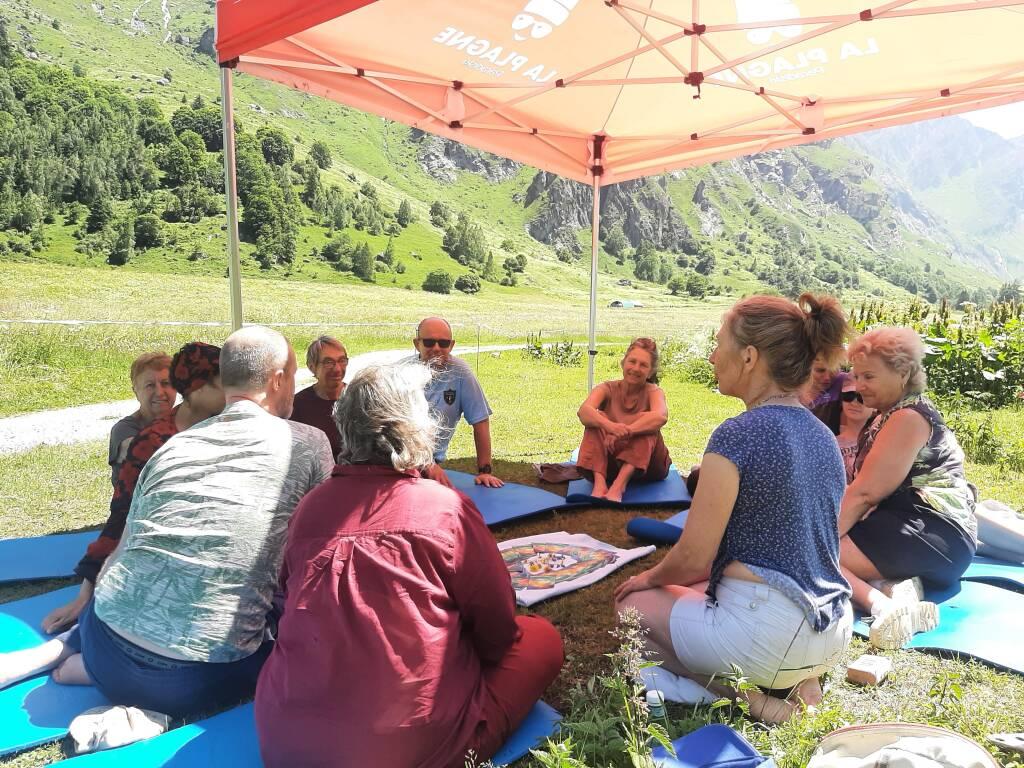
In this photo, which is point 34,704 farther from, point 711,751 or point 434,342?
point 434,342

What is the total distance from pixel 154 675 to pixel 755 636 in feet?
6.25

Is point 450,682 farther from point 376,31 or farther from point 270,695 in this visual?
point 376,31

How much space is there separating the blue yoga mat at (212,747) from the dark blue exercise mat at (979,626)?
67.4 inches

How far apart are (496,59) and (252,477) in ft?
12.5

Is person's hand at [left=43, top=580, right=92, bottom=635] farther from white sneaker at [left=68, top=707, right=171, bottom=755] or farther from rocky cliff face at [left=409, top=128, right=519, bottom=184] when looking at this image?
rocky cliff face at [left=409, top=128, right=519, bottom=184]

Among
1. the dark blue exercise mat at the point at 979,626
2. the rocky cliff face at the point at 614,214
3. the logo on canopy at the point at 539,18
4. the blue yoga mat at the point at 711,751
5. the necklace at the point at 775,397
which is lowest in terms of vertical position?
the dark blue exercise mat at the point at 979,626

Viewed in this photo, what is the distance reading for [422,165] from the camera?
11781 cm

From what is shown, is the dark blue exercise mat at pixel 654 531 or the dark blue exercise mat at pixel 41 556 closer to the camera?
the dark blue exercise mat at pixel 41 556

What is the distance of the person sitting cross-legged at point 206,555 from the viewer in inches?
80.4

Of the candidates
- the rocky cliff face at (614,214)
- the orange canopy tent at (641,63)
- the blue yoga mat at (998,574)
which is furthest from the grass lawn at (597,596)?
the rocky cliff face at (614,214)

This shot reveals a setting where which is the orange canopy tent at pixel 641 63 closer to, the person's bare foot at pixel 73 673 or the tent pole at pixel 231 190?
the tent pole at pixel 231 190

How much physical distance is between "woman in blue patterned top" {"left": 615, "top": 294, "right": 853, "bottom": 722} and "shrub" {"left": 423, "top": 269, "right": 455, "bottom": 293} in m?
74.9

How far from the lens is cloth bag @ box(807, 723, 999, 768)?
169cm

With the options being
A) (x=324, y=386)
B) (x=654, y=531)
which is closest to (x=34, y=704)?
(x=324, y=386)
